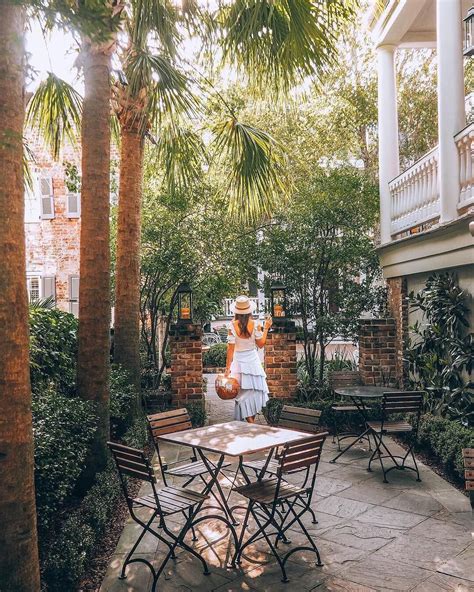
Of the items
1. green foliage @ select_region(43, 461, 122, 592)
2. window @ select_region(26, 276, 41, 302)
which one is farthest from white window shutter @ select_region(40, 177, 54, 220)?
green foliage @ select_region(43, 461, 122, 592)

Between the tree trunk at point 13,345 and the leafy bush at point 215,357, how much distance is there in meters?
14.0

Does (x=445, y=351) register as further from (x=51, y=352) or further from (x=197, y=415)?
(x=51, y=352)

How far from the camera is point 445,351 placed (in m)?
7.43

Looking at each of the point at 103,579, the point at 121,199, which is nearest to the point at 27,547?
the point at 103,579

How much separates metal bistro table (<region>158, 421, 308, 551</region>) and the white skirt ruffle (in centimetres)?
215

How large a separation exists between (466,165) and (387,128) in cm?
339

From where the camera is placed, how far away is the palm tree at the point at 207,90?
5305mm

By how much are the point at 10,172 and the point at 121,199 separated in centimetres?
478

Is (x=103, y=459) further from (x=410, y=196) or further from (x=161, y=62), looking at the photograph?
(x=410, y=196)

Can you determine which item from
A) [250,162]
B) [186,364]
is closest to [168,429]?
[186,364]

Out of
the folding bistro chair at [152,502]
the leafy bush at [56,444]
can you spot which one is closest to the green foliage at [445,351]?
the folding bistro chair at [152,502]

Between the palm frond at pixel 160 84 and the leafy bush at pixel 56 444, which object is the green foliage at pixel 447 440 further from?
the palm frond at pixel 160 84

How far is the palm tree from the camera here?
5.30 metres

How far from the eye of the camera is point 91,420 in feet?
17.1
